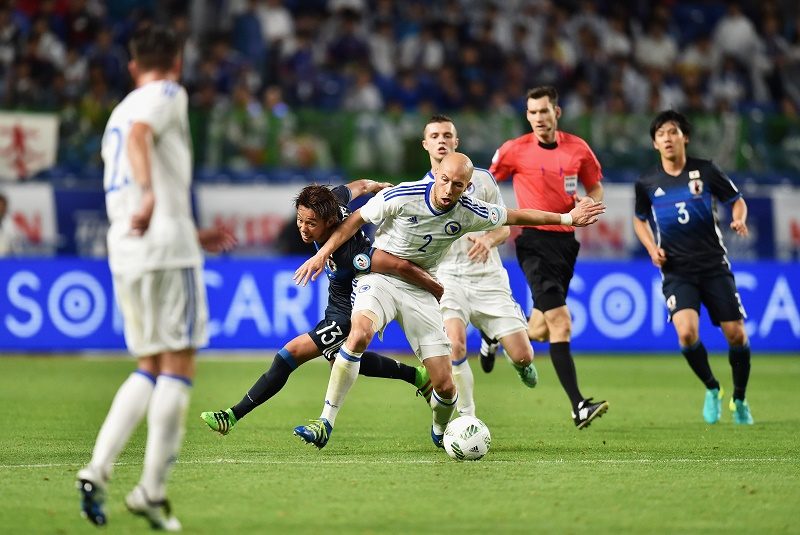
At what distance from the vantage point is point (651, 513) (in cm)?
586

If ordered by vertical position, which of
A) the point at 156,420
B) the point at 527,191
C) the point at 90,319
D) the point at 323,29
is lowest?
the point at 90,319

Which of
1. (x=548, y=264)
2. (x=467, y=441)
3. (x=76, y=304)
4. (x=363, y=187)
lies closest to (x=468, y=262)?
(x=548, y=264)

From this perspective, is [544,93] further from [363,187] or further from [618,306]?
[618,306]

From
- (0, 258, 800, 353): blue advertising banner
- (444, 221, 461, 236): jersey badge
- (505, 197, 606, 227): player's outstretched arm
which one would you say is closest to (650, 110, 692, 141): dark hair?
(505, 197, 606, 227): player's outstretched arm

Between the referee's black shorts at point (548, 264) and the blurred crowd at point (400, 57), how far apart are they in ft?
28.2

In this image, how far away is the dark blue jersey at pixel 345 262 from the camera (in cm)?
837

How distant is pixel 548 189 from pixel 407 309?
234cm

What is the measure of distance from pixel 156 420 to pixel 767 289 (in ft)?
43.7

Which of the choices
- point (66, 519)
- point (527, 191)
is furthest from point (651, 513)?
point (527, 191)

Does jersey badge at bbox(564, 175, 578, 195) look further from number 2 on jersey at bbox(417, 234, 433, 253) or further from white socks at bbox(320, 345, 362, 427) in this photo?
white socks at bbox(320, 345, 362, 427)

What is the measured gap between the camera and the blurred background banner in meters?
17.2

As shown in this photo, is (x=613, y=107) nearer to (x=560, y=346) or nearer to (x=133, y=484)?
(x=560, y=346)

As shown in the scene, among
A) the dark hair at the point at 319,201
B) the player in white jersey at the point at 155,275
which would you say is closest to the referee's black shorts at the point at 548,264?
A: the dark hair at the point at 319,201

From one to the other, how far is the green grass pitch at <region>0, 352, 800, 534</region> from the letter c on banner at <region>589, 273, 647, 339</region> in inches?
176
